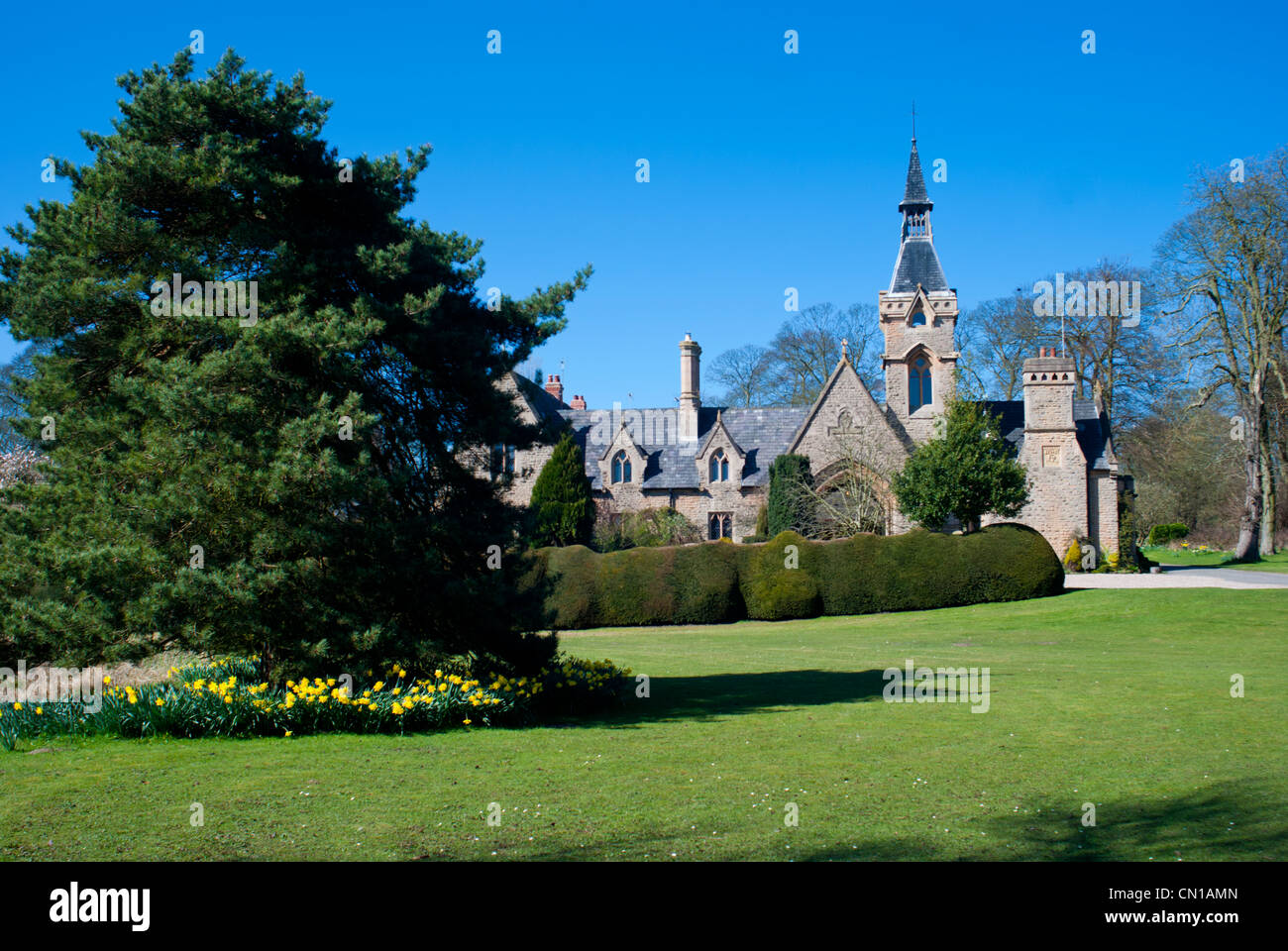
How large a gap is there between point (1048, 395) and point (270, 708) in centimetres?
3595

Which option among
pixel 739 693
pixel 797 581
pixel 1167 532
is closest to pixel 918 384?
pixel 797 581

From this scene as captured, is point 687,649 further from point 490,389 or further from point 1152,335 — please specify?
point 1152,335

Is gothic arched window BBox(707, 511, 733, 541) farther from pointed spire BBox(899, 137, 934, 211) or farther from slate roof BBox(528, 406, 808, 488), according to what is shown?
pointed spire BBox(899, 137, 934, 211)

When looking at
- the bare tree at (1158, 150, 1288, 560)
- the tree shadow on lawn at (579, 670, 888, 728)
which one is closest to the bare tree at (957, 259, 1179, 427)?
the bare tree at (1158, 150, 1288, 560)

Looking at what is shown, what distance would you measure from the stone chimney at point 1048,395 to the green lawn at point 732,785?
25.8m

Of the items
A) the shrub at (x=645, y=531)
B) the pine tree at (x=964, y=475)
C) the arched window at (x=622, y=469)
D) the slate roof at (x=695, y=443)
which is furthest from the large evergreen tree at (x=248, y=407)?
the arched window at (x=622, y=469)

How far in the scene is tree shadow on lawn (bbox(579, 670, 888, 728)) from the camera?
12.3 meters

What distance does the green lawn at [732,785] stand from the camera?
6.27 m

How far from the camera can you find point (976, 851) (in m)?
6.09

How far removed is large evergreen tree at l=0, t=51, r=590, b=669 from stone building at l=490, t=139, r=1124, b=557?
26.1 metres

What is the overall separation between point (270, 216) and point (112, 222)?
1733 millimetres

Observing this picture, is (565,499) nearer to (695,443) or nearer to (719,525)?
(719,525)

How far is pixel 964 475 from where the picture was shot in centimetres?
3219
